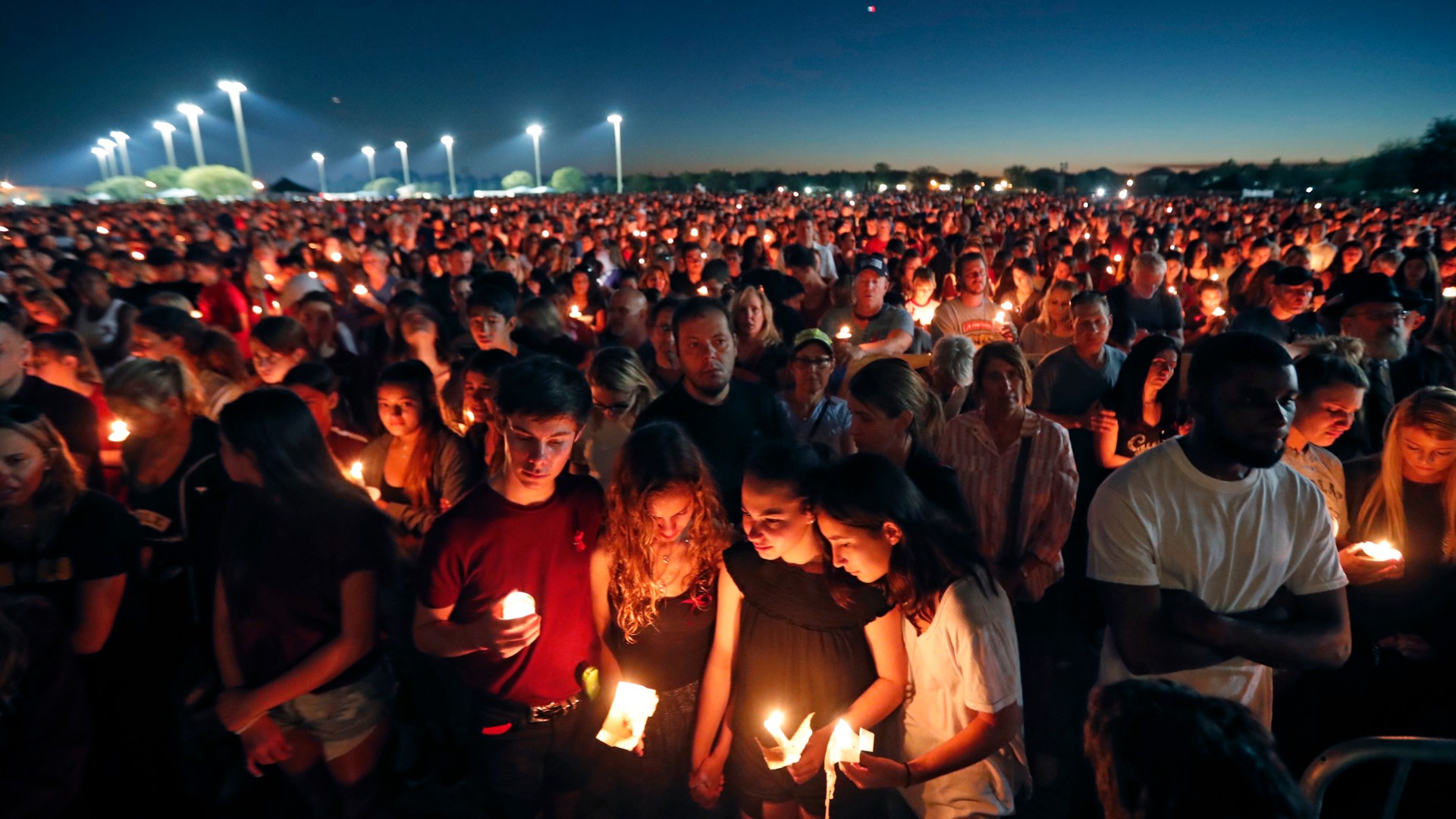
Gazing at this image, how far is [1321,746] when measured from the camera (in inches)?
125

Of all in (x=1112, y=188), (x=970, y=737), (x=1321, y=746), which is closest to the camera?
(x=970, y=737)

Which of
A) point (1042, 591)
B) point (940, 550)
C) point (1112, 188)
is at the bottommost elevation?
point (1042, 591)

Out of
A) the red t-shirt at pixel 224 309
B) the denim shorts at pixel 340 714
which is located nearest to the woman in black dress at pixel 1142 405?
the denim shorts at pixel 340 714

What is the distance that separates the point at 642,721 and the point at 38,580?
217 centimetres

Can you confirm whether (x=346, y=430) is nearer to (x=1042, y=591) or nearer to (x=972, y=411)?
(x=972, y=411)

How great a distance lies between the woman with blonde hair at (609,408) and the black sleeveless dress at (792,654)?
151 centimetres

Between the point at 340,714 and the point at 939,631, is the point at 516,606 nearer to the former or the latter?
the point at 340,714

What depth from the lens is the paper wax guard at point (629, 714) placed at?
7.08ft

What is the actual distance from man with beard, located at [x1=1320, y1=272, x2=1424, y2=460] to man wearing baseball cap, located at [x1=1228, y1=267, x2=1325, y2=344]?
2.18 feet

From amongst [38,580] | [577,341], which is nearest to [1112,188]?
[577,341]

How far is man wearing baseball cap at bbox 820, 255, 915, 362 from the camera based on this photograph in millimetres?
5348

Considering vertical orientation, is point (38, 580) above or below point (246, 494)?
below

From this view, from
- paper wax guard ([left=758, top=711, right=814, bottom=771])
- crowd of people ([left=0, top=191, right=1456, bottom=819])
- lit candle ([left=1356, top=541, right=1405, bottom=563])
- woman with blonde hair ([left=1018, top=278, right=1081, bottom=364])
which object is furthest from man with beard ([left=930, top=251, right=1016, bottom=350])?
paper wax guard ([left=758, top=711, right=814, bottom=771])

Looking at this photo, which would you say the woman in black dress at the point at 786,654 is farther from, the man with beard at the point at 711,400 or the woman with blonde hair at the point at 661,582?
the man with beard at the point at 711,400
